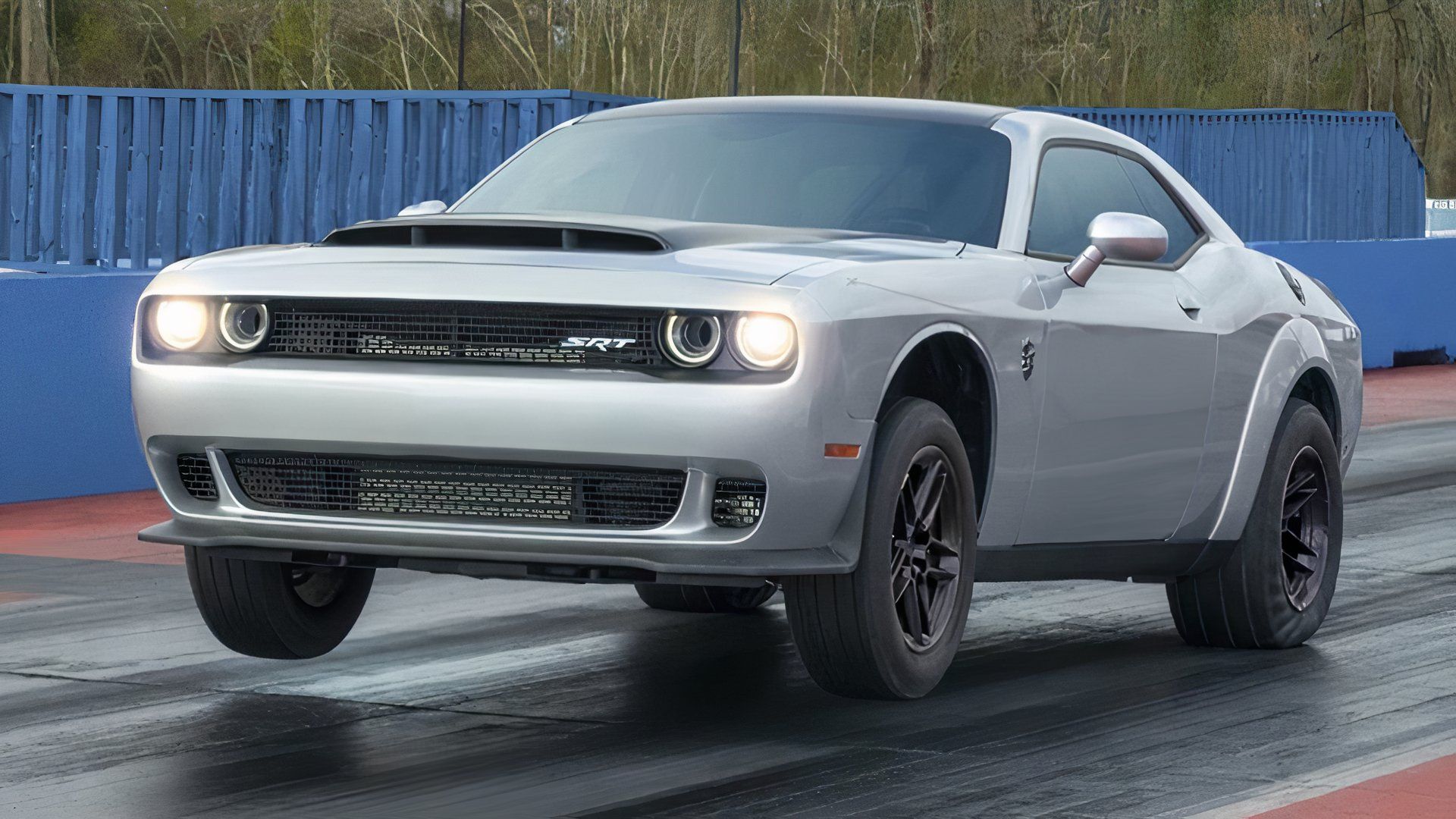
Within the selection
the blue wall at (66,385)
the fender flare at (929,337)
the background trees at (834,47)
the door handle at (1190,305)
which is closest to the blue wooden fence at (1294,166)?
the background trees at (834,47)

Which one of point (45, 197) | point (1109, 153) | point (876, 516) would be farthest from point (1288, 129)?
point (876, 516)

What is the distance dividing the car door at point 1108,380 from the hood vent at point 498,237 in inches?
48.8

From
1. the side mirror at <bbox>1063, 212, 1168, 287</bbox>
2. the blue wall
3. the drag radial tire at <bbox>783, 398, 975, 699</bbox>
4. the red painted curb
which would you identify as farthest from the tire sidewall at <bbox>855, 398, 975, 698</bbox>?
the blue wall

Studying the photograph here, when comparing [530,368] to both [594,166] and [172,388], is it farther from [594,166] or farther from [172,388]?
[594,166]

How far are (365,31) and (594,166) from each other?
147 feet

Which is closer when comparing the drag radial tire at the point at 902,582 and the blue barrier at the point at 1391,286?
the drag radial tire at the point at 902,582

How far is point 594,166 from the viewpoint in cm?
740

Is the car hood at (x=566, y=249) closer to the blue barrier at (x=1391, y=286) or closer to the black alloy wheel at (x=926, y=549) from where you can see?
the black alloy wheel at (x=926, y=549)

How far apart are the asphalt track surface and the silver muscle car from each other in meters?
0.32

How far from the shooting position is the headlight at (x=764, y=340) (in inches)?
220

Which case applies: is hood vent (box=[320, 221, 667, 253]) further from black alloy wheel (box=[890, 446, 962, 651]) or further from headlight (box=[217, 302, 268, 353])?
black alloy wheel (box=[890, 446, 962, 651])

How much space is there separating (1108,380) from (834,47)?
141ft

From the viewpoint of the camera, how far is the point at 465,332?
18.9ft

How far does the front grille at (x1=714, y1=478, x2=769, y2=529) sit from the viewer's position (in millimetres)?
5680
